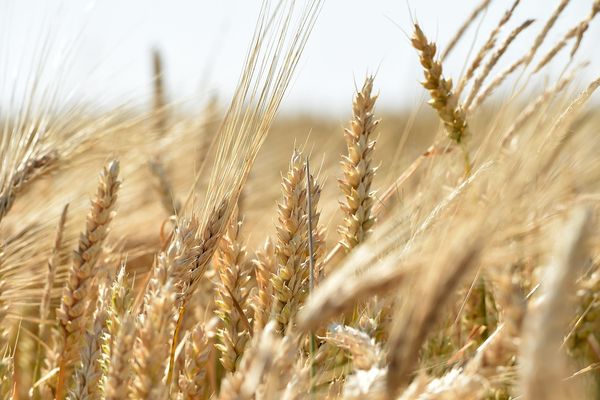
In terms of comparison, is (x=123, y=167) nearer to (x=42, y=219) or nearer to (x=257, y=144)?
(x=42, y=219)

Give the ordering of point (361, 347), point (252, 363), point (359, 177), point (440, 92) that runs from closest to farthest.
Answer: point (252, 363) < point (361, 347) < point (359, 177) < point (440, 92)

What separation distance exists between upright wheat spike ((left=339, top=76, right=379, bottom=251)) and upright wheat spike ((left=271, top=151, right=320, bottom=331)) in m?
0.06

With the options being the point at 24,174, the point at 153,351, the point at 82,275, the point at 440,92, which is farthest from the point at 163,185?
the point at 153,351

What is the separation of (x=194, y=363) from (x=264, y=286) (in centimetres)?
14

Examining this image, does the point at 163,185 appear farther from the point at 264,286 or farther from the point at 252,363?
the point at 252,363

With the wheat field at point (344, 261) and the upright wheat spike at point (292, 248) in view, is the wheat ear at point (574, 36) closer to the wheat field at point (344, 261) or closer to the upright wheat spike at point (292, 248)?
the wheat field at point (344, 261)

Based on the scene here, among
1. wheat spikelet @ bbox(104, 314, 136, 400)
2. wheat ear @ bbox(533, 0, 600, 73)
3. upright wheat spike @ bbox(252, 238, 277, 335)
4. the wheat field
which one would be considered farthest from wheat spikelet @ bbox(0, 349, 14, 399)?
wheat ear @ bbox(533, 0, 600, 73)

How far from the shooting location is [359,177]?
40.1 inches

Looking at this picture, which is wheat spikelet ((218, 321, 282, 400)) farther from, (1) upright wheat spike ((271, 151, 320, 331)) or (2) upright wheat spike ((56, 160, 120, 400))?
(2) upright wheat spike ((56, 160, 120, 400))

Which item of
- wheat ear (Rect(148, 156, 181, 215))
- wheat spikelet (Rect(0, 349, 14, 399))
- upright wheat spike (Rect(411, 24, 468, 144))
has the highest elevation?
wheat ear (Rect(148, 156, 181, 215))

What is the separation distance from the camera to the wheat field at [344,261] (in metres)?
0.57

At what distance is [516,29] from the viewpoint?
4.15 ft

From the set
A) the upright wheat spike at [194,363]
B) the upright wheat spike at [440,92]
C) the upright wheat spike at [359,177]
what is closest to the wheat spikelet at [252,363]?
the upright wheat spike at [194,363]

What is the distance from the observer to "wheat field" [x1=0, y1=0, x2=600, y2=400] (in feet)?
1.87
